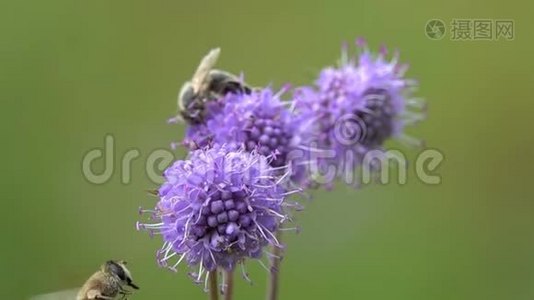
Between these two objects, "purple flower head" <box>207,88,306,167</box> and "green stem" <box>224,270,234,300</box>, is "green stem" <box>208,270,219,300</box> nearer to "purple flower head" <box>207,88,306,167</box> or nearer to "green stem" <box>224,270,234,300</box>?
"green stem" <box>224,270,234,300</box>

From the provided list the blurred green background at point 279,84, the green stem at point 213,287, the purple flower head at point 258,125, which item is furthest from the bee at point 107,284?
the blurred green background at point 279,84
